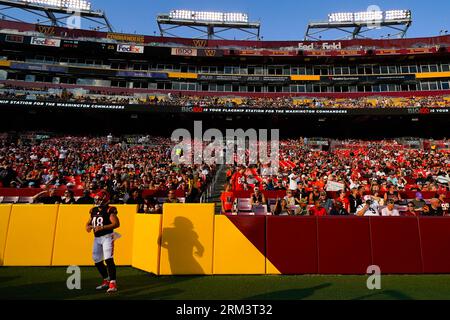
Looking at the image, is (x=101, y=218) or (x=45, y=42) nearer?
(x=101, y=218)

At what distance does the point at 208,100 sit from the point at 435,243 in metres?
31.8

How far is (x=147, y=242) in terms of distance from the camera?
7.36 m

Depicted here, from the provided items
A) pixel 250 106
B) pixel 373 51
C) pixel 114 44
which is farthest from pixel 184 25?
pixel 373 51

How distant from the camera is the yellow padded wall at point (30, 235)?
24.7 feet

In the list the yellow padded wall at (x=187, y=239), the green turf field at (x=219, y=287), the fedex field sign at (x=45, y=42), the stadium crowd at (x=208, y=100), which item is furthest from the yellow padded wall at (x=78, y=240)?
the fedex field sign at (x=45, y=42)

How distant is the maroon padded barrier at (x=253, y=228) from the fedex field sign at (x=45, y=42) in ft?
135

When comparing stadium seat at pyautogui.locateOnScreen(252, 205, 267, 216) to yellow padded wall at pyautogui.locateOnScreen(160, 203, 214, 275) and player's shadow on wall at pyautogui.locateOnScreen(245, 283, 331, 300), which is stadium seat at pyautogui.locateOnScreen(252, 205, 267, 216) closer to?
yellow padded wall at pyautogui.locateOnScreen(160, 203, 214, 275)

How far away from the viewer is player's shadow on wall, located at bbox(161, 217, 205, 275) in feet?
23.0

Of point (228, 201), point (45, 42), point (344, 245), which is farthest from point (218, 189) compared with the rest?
point (45, 42)

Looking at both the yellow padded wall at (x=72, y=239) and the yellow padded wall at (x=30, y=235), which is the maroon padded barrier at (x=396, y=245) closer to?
the yellow padded wall at (x=72, y=239)

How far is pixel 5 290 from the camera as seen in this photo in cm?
563

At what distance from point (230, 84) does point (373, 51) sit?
18725mm

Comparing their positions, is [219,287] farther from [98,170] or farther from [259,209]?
[98,170]

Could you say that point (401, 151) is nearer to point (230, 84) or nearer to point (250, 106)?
point (250, 106)
